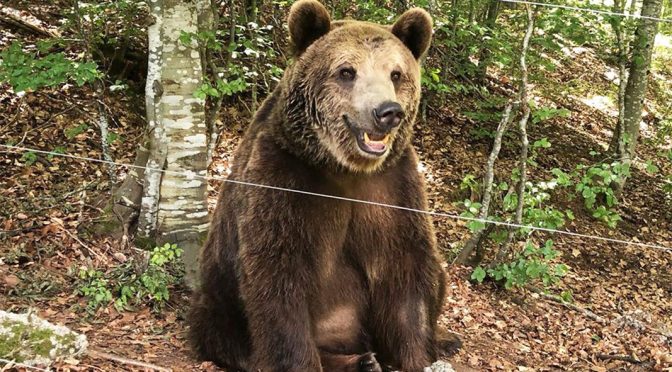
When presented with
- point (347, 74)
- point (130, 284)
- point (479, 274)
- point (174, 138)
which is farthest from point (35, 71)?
point (479, 274)

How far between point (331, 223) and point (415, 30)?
1283 millimetres

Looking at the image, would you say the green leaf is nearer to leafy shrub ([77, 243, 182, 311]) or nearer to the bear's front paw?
the bear's front paw

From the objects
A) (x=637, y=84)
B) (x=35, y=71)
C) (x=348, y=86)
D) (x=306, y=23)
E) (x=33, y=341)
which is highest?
(x=637, y=84)

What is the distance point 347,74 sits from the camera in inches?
144

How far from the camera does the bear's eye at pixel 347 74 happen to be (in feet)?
12.0

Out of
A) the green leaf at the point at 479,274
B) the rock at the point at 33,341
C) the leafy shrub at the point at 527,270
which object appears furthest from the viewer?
the green leaf at the point at 479,274

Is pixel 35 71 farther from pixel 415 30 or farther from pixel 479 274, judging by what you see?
pixel 479 274

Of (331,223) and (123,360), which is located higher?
(331,223)

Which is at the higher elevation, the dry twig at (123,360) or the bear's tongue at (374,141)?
the bear's tongue at (374,141)

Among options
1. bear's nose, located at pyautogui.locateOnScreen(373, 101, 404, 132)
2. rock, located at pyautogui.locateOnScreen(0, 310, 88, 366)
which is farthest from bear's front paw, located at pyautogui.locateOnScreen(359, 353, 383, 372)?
rock, located at pyautogui.locateOnScreen(0, 310, 88, 366)

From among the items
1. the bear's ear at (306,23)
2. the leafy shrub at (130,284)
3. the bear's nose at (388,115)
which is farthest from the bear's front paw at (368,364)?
the bear's ear at (306,23)

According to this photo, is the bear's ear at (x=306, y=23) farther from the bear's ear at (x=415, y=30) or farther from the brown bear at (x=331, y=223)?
the bear's ear at (x=415, y=30)

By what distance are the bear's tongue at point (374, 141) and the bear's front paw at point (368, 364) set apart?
51.5 inches

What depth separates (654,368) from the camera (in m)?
5.25
